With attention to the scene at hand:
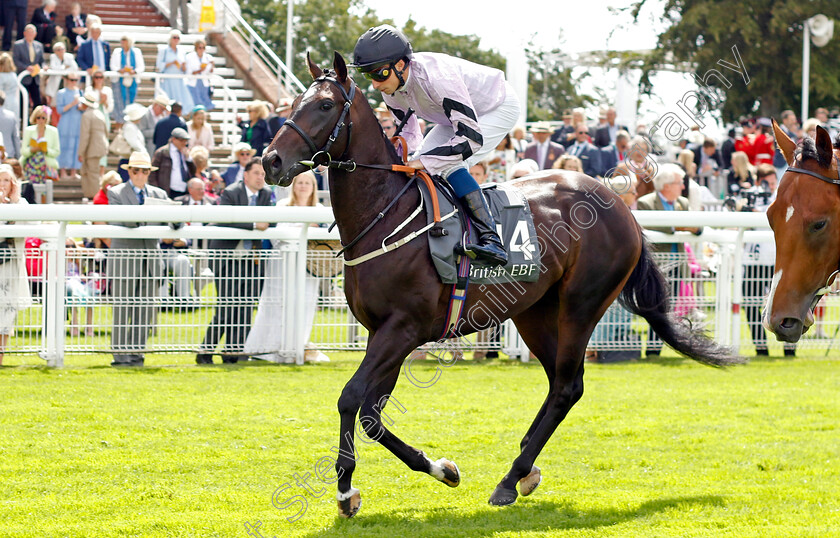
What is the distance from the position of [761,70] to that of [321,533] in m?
25.1

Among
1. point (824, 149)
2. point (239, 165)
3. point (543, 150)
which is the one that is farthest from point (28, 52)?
point (824, 149)

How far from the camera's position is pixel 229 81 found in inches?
816

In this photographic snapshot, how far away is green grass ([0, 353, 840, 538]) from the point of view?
4.95m

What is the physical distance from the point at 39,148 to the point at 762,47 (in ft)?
64.5

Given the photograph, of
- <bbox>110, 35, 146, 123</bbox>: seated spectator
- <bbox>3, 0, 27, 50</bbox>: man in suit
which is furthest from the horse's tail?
<bbox>3, 0, 27, 50</bbox>: man in suit

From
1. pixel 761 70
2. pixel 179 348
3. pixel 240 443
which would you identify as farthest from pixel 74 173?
pixel 761 70

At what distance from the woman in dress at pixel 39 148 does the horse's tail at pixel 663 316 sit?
9045mm

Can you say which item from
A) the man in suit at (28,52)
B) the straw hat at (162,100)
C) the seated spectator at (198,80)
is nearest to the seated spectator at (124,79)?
the man in suit at (28,52)

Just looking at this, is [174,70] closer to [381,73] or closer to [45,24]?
[45,24]

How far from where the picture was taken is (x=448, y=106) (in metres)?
5.37

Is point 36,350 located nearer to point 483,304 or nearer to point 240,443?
point 240,443

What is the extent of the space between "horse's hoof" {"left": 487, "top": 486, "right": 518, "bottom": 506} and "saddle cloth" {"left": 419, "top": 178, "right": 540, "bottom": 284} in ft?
3.50

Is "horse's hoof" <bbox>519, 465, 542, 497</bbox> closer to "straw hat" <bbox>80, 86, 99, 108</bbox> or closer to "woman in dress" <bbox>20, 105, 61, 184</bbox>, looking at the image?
"woman in dress" <bbox>20, 105, 61, 184</bbox>

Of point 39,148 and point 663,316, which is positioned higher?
point 39,148
